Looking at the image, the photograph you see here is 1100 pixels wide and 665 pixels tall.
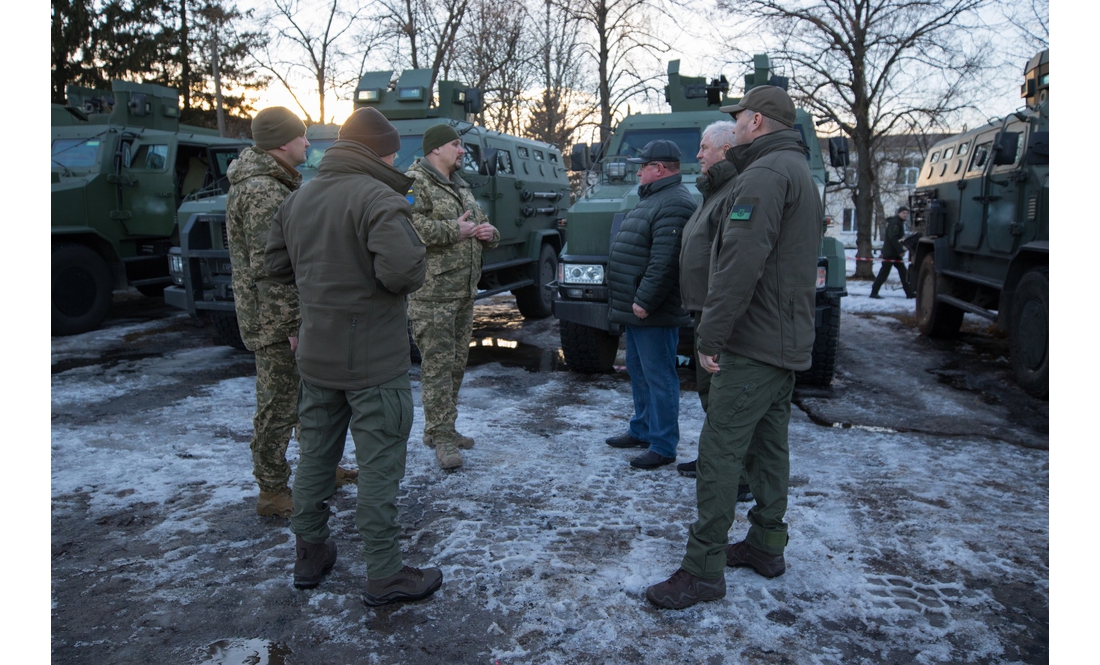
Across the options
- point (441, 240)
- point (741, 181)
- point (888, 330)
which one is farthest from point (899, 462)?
point (888, 330)

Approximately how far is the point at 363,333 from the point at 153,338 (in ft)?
22.5

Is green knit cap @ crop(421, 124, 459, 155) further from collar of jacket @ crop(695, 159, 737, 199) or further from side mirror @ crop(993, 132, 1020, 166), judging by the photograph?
side mirror @ crop(993, 132, 1020, 166)

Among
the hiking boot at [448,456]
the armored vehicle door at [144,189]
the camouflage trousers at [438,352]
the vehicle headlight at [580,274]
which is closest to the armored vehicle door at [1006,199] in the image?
the vehicle headlight at [580,274]

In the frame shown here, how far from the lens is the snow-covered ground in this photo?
2.50 m

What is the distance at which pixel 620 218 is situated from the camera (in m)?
5.20

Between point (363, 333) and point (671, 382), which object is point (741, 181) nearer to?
point (363, 333)

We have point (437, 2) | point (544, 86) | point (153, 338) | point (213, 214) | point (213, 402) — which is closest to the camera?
point (213, 402)

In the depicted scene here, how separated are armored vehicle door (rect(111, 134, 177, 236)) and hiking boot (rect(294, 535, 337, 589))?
749cm

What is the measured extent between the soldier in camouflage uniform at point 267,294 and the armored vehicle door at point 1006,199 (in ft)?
18.3

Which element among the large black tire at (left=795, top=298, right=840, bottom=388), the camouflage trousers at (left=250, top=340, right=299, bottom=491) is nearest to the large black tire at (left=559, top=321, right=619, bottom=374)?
the large black tire at (left=795, top=298, right=840, bottom=388)

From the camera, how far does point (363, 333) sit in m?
2.67

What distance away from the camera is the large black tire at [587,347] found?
6121 millimetres

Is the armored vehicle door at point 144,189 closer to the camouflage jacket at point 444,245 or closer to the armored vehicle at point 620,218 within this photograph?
the armored vehicle at point 620,218

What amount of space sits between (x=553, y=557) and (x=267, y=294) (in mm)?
1602
